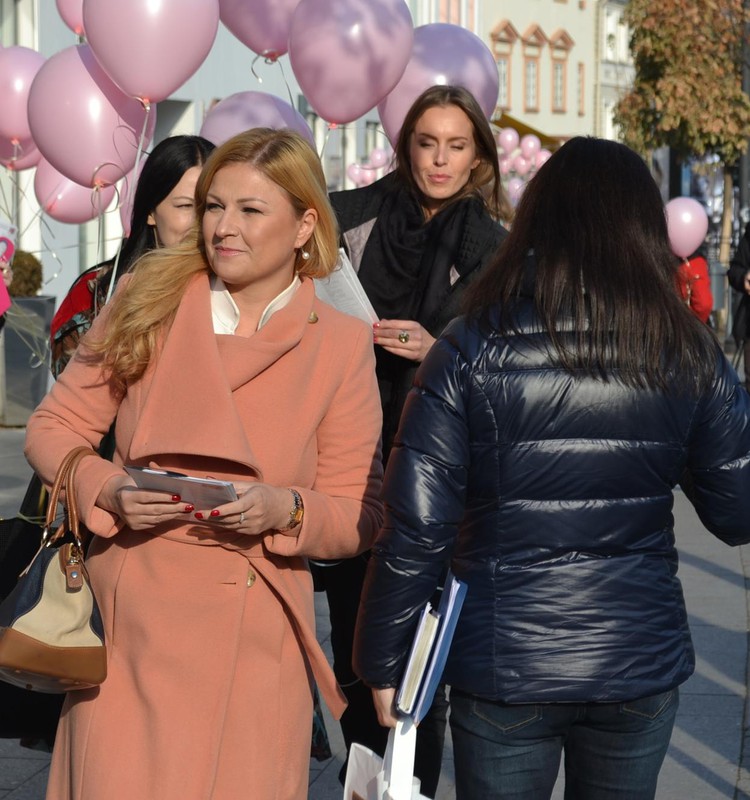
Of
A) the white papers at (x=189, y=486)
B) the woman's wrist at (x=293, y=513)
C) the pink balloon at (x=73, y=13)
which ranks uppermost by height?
the pink balloon at (x=73, y=13)

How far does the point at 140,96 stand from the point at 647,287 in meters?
3.79

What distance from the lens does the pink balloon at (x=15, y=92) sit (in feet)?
26.1

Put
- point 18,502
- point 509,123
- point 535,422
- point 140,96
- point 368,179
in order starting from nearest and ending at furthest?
point 535,422 → point 140,96 → point 18,502 → point 368,179 → point 509,123

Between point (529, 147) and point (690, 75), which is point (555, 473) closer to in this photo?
point (529, 147)

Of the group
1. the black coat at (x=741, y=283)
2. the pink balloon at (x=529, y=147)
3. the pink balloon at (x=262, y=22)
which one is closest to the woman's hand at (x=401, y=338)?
the pink balloon at (x=262, y=22)

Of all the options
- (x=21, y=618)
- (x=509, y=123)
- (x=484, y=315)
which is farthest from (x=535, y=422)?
(x=509, y=123)

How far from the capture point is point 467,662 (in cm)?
281

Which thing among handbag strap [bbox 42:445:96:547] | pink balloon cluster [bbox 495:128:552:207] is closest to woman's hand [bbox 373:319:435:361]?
handbag strap [bbox 42:445:96:547]

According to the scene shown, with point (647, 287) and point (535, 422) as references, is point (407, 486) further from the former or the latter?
point (647, 287)

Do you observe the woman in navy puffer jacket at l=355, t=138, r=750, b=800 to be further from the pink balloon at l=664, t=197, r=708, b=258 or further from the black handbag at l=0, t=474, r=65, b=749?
the pink balloon at l=664, t=197, r=708, b=258

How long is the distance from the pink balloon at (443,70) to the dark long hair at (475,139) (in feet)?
6.84

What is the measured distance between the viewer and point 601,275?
9.09ft

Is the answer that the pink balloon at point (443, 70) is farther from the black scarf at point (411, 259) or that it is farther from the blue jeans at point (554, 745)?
the blue jeans at point (554, 745)

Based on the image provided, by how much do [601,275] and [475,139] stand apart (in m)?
1.61
